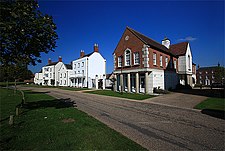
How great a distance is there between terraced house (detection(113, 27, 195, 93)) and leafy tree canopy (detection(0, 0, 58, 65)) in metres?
15.5

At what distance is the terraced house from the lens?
21.6 meters

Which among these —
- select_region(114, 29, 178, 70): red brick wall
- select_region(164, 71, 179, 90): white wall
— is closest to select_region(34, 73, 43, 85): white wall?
select_region(114, 29, 178, 70): red brick wall

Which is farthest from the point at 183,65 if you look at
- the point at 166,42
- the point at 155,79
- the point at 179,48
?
the point at 155,79

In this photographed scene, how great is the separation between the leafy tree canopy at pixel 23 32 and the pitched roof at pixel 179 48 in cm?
2963

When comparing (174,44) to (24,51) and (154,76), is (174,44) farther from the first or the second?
(24,51)

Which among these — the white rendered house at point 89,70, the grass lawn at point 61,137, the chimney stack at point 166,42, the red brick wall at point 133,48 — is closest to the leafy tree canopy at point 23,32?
the grass lawn at point 61,137

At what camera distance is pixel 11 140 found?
16.1ft

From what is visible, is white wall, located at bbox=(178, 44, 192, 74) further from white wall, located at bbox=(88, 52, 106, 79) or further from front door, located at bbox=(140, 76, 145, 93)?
white wall, located at bbox=(88, 52, 106, 79)

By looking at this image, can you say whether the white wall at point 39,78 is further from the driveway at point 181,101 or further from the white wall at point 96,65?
the driveway at point 181,101

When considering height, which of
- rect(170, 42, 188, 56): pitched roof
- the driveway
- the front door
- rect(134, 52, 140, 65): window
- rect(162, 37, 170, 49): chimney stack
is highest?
rect(162, 37, 170, 49): chimney stack

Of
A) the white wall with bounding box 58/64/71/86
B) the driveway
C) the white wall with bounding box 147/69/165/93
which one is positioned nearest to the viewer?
the driveway

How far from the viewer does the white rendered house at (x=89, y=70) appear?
1500 inches

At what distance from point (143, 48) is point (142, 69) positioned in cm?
340

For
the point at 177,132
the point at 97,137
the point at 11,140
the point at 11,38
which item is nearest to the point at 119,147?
the point at 97,137
